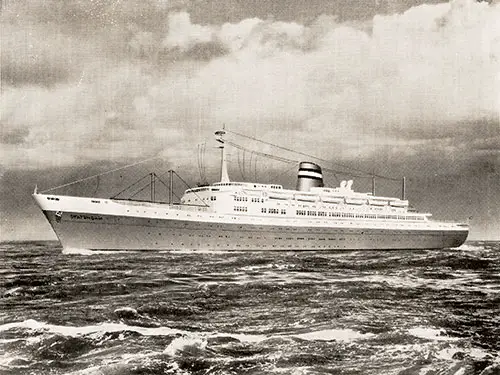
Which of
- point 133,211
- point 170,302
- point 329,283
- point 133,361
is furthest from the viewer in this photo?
point 133,211

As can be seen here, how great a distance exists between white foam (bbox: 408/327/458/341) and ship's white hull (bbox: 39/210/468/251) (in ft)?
39.9

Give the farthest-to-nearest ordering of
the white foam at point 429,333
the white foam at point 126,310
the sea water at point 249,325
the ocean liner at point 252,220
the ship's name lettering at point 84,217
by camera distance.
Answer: the ocean liner at point 252,220, the ship's name lettering at point 84,217, the white foam at point 126,310, the white foam at point 429,333, the sea water at point 249,325

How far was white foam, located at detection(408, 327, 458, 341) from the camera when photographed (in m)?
6.55

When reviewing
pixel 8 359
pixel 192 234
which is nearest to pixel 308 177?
pixel 192 234

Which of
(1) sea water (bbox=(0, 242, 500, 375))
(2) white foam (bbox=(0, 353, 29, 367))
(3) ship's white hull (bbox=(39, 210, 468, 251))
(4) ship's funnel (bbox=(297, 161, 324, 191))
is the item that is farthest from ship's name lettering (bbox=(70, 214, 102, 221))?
(2) white foam (bbox=(0, 353, 29, 367))

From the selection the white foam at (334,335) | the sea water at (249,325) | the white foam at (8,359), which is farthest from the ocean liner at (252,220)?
the white foam at (8,359)

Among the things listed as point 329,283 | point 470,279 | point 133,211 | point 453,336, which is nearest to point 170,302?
point 329,283

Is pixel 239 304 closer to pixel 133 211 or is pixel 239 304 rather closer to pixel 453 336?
pixel 453 336

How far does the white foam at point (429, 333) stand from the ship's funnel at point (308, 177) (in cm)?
1557

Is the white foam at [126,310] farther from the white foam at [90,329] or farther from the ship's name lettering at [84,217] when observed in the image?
the ship's name lettering at [84,217]

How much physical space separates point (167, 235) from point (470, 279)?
11.1 metres

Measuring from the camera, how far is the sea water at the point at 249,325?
19.1 feet

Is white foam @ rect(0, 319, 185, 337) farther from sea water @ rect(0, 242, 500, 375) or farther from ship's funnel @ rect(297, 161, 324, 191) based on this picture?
ship's funnel @ rect(297, 161, 324, 191)

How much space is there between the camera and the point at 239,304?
7.46 m
